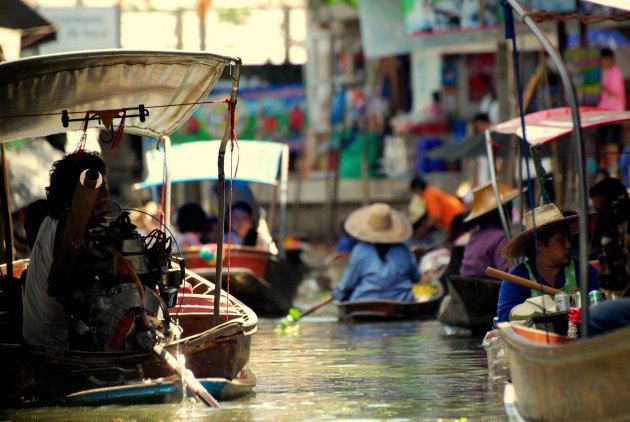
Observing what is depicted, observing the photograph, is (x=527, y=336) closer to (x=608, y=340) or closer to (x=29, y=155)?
(x=608, y=340)

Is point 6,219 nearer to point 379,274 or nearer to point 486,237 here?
point 486,237

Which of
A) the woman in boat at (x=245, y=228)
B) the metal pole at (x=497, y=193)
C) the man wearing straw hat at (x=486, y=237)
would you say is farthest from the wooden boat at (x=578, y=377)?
the woman in boat at (x=245, y=228)

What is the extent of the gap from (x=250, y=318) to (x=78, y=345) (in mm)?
1039

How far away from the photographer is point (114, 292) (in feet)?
21.6

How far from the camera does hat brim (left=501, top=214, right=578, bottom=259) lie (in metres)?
6.91

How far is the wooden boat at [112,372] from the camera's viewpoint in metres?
6.54

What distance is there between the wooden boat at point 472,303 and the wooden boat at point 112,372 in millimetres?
3120

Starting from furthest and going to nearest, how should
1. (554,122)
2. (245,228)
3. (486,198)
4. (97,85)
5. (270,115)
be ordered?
(270,115) < (245,228) < (486,198) < (554,122) < (97,85)

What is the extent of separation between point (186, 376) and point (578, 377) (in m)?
2.18

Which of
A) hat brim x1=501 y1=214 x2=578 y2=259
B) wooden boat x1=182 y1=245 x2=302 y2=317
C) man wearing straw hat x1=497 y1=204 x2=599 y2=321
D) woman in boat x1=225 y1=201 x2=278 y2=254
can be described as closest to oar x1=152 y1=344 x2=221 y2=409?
man wearing straw hat x1=497 y1=204 x2=599 y2=321

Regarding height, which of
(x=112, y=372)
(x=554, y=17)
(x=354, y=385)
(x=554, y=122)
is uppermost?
(x=554, y=17)

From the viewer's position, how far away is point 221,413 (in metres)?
6.39

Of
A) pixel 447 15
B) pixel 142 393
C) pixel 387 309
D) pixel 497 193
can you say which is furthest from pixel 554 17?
pixel 447 15

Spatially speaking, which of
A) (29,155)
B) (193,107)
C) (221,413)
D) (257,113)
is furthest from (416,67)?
(221,413)
